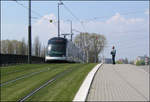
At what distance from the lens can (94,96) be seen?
1037cm

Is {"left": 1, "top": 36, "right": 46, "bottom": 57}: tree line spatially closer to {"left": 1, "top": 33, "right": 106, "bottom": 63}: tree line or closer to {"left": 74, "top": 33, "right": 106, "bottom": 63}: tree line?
{"left": 1, "top": 33, "right": 106, "bottom": 63}: tree line

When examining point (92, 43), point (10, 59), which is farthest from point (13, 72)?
point (92, 43)

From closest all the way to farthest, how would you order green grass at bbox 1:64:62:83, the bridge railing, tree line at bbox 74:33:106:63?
green grass at bbox 1:64:62:83
the bridge railing
tree line at bbox 74:33:106:63

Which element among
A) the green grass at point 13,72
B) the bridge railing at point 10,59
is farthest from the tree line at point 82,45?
the green grass at point 13,72

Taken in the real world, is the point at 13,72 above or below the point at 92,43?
below

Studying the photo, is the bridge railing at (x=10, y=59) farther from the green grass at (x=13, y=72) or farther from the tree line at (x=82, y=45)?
the tree line at (x=82, y=45)

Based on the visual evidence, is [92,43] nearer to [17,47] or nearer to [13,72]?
[17,47]

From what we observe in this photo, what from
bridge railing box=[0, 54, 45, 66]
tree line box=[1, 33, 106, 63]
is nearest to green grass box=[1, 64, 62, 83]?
bridge railing box=[0, 54, 45, 66]

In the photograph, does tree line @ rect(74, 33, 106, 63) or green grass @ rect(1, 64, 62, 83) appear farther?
tree line @ rect(74, 33, 106, 63)

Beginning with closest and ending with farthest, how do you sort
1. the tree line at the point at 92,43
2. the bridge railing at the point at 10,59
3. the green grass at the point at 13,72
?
the green grass at the point at 13,72, the bridge railing at the point at 10,59, the tree line at the point at 92,43

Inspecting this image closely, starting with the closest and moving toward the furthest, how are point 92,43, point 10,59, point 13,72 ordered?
point 13,72, point 10,59, point 92,43

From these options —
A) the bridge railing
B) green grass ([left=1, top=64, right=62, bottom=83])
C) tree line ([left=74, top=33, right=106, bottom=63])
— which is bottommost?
green grass ([left=1, top=64, right=62, bottom=83])

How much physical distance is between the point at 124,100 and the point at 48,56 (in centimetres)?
2682

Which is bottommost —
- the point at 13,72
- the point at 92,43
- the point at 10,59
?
the point at 13,72
